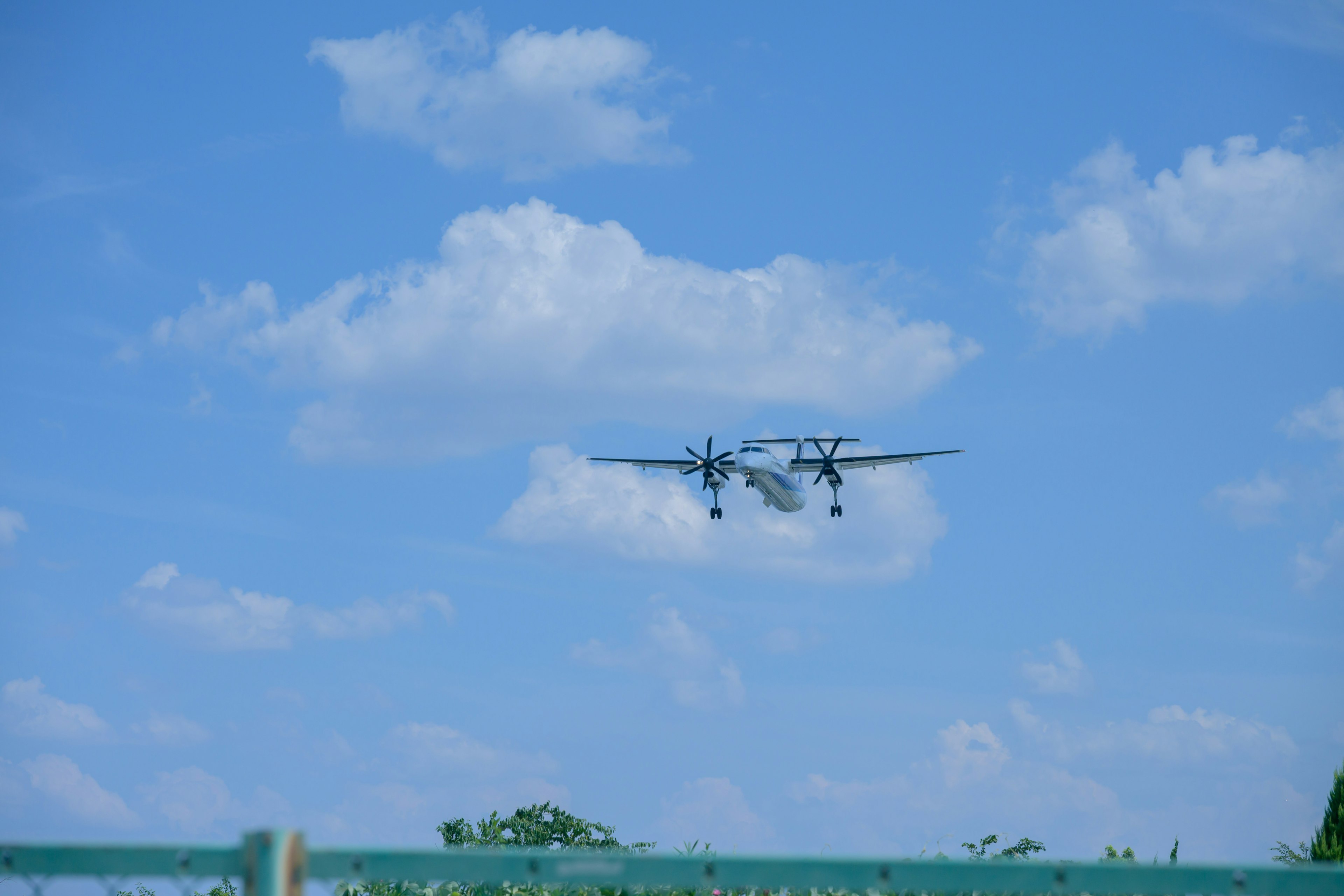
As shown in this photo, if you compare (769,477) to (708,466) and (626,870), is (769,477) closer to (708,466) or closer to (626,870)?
(708,466)

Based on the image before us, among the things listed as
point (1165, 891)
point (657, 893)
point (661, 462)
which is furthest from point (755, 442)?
point (1165, 891)

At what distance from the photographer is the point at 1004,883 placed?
4676 mm

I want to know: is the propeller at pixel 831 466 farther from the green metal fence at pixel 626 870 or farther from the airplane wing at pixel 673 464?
the green metal fence at pixel 626 870

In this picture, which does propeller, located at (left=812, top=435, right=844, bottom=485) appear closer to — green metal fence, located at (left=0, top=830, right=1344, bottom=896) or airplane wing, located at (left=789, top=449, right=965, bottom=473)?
airplane wing, located at (left=789, top=449, right=965, bottom=473)

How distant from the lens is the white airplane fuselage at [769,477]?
5981 cm

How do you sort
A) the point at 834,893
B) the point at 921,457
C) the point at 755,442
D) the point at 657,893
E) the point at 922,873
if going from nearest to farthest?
the point at 922,873
the point at 834,893
the point at 657,893
the point at 755,442
the point at 921,457

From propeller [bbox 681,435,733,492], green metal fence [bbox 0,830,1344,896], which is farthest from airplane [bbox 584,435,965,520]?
green metal fence [bbox 0,830,1344,896]

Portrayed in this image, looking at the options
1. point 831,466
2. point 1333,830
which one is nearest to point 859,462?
point 831,466

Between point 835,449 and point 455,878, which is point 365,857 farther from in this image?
point 835,449

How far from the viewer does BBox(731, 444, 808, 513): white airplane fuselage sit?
59812mm

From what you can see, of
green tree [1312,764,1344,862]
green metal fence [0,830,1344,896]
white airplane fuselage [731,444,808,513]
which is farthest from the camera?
white airplane fuselage [731,444,808,513]

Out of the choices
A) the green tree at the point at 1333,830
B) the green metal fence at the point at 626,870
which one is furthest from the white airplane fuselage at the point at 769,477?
the green metal fence at the point at 626,870

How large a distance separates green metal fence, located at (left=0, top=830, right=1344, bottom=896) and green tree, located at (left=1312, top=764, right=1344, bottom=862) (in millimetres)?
18198

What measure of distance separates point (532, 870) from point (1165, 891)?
2507 millimetres
